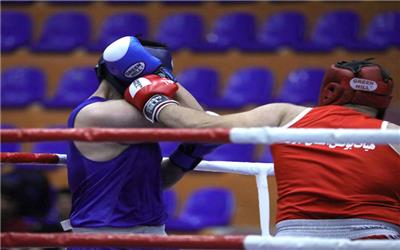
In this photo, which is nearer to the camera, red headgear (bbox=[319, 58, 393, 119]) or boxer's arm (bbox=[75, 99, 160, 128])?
boxer's arm (bbox=[75, 99, 160, 128])

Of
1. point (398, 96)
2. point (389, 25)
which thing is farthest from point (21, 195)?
point (389, 25)

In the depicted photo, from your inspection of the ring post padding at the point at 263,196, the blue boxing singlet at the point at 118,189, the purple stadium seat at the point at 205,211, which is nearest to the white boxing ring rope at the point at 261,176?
the ring post padding at the point at 263,196

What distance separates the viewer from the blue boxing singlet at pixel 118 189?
9.44ft

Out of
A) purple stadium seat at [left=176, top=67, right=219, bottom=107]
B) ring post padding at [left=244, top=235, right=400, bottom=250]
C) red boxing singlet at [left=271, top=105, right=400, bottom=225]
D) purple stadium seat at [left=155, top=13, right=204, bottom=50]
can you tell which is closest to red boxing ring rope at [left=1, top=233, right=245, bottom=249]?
ring post padding at [left=244, top=235, right=400, bottom=250]

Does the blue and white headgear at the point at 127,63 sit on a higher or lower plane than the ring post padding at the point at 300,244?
higher

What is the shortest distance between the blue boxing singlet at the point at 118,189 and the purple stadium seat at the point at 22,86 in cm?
526

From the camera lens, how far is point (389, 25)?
25.8 feet

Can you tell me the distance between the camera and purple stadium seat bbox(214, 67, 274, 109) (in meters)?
7.46

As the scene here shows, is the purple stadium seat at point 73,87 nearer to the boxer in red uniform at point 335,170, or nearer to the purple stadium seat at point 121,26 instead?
the purple stadium seat at point 121,26

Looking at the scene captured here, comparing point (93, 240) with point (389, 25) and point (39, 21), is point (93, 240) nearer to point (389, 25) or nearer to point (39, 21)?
point (389, 25)

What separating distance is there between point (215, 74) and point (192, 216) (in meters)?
1.63

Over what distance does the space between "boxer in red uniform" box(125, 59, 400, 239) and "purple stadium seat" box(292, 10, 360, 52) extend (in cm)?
479

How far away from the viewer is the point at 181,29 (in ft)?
27.9

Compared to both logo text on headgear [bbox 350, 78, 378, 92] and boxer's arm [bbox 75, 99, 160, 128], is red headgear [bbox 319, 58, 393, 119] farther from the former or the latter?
boxer's arm [bbox 75, 99, 160, 128]
